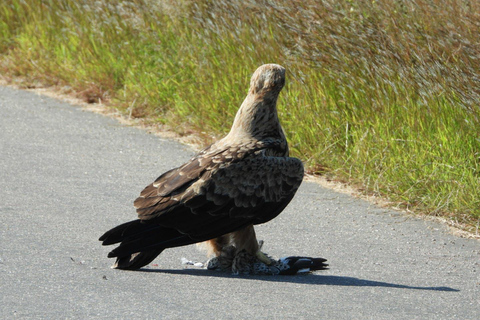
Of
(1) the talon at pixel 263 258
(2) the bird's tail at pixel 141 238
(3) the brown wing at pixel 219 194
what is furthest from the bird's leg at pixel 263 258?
(2) the bird's tail at pixel 141 238

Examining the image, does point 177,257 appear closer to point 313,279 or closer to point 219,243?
point 219,243

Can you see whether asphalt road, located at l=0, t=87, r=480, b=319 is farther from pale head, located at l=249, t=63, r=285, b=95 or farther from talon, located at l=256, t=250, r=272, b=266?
pale head, located at l=249, t=63, r=285, b=95

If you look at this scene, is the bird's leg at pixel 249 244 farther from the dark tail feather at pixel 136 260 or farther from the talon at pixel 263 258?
the dark tail feather at pixel 136 260

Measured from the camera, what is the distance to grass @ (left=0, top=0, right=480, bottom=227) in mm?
7082

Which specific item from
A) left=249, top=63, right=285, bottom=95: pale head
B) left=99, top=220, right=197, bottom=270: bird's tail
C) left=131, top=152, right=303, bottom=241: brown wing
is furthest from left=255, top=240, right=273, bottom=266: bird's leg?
left=249, top=63, right=285, bottom=95: pale head

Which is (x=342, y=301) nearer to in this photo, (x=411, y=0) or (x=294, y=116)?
(x=294, y=116)

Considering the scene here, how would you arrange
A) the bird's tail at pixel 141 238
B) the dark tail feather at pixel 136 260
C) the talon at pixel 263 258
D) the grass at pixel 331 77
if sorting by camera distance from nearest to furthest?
the bird's tail at pixel 141 238
the dark tail feather at pixel 136 260
the talon at pixel 263 258
the grass at pixel 331 77

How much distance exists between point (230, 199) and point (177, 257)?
2.30 ft

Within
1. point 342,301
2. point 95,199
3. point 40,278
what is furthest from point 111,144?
point 342,301

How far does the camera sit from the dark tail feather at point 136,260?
5.29 metres

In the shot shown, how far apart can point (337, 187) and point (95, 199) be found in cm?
194

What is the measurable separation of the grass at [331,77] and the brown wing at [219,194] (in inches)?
67.0

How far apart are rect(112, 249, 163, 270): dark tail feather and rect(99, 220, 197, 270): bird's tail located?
0.05m

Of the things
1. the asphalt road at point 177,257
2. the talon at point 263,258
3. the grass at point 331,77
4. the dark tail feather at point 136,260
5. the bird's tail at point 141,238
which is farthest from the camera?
the grass at point 331,77
